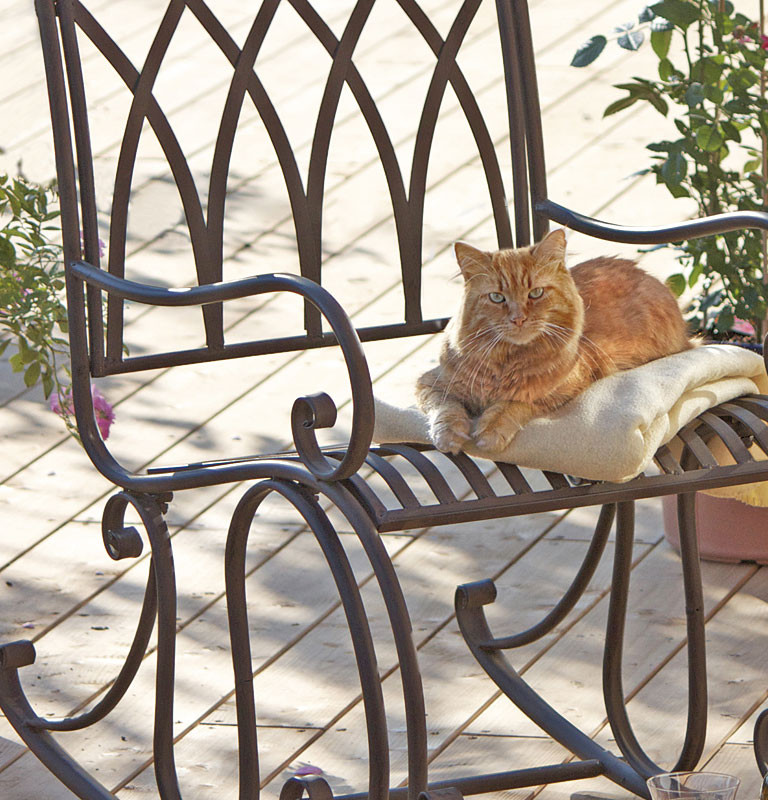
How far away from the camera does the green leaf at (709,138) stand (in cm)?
243

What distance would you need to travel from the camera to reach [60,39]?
5.99 feet

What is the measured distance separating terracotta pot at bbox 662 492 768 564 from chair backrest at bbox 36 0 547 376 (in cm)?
56

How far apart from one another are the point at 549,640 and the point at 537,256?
0.90 m

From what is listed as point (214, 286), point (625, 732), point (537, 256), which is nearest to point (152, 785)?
point (625, 732)

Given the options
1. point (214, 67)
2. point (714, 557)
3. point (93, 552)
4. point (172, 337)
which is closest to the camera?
point (714, 557)

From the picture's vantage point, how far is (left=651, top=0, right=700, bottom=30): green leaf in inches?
93.2

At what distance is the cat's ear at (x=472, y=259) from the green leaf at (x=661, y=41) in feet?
3.01

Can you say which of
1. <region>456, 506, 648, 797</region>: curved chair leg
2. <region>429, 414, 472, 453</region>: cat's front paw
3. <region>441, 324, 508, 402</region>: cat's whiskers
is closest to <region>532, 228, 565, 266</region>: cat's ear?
<region>441, 324, 508, 402</region>: cat's whiskers

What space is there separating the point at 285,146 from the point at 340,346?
1.97 feet

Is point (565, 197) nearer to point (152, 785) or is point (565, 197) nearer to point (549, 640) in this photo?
point (549, 640)

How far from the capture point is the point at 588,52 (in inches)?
94.0

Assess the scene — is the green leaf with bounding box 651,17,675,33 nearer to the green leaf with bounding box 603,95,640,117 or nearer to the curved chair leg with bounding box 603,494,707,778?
the green leaf with bounding box 603,95,640,117

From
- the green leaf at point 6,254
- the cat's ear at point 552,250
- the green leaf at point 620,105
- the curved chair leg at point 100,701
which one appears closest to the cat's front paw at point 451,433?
the cat's ear at point 552,250

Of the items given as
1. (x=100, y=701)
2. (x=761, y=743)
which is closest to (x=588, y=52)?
(x=761, y=743)
